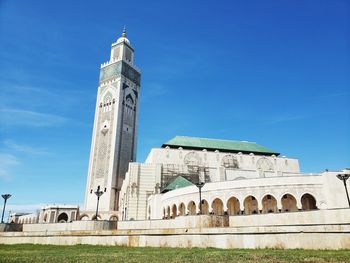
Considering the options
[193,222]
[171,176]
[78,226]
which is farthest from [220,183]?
[78,226]

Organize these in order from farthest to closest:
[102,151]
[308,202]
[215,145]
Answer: [102,151]
[215,145]
[308,202]

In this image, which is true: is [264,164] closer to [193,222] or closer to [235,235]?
[193,222]

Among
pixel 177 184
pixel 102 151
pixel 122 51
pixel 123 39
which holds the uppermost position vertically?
pixel 123 39

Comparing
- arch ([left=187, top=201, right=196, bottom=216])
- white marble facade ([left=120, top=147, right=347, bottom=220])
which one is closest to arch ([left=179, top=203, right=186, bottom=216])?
white marble facade ([left=120, top=147, right=347, bottom=220])

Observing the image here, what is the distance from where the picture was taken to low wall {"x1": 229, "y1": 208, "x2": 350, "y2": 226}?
15.3 meters

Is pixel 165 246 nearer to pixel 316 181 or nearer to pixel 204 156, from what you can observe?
pixel 316 181

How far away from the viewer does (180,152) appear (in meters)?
45.8

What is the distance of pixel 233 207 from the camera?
31797mm

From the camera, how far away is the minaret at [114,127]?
159ft

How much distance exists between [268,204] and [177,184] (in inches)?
559

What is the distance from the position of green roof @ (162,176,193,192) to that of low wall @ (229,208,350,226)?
2217 cm

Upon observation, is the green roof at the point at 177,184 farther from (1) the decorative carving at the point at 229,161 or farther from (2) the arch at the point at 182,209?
(1) the decorative carving at the point at 229,161

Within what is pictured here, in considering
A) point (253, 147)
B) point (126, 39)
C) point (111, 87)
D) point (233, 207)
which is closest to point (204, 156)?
point (253, 147)

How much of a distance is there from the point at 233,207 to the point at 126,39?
150 ft
